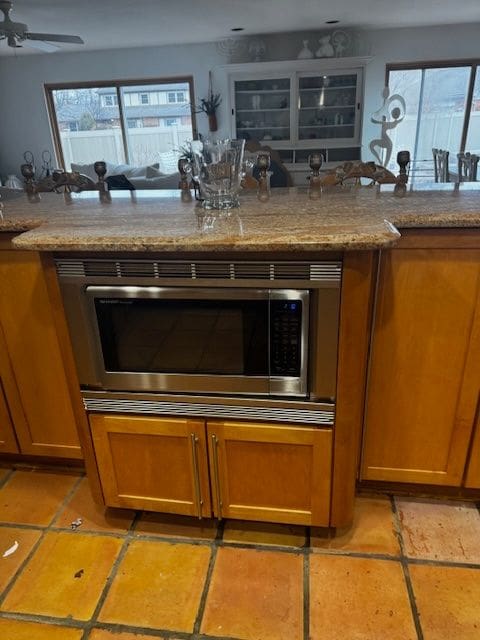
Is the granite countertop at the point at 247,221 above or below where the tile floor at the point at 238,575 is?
above

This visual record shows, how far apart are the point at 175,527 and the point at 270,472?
0.44 m

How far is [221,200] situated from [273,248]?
1.71 feet

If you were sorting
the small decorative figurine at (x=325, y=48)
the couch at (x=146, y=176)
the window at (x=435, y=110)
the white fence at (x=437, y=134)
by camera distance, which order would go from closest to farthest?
1. the couch at (x=146, y=176)
2. the small decorative figurine at (x=325, y=48)
3. the window at (x=435, y=110)
4. the white fence at (x=437, y=134)

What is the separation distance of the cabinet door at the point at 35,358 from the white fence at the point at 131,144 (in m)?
5.51

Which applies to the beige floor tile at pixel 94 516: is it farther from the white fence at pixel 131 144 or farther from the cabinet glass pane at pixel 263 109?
the white fence at pixel 131 144

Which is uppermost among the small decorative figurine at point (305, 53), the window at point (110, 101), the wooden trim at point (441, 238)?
the small decorative figurine at point (305, 53)

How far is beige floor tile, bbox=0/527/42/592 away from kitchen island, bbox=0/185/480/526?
29cm

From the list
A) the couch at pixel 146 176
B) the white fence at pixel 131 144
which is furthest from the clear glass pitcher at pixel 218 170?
the white fence at pixel 131 144

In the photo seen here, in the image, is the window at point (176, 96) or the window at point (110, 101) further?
the window at point (110, 101)

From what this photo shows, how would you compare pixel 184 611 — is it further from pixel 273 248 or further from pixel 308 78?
pixel 308 78

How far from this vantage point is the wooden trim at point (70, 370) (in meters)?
1.22

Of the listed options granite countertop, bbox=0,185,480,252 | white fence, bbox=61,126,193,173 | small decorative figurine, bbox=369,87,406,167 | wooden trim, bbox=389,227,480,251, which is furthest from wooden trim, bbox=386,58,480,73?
wooden trim, bbox=389,227,480,251

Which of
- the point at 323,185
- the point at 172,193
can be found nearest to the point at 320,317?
the point at 323,185

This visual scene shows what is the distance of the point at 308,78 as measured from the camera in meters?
5.60
